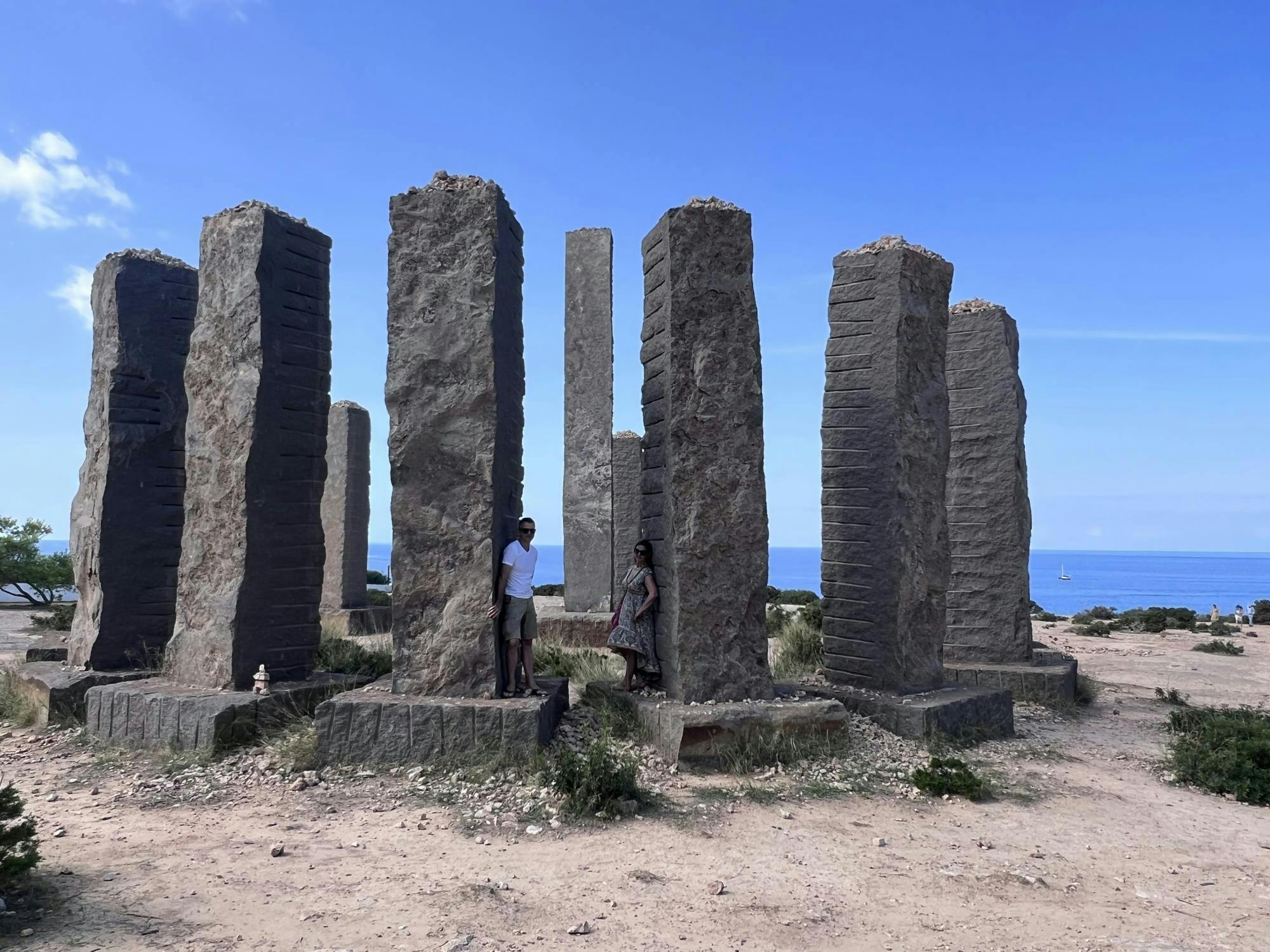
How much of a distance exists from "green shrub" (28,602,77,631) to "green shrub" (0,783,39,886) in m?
7.00

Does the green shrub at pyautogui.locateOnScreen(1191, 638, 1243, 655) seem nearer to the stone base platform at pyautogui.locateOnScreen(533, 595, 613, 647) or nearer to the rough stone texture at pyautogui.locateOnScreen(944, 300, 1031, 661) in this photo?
the rough stone texture at pyautogui.locateOnScreen(944, 300, 1031, 661)

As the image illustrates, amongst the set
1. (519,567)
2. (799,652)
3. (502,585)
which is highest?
(519,567)

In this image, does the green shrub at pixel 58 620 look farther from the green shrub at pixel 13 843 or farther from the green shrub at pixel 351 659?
the green shrub at pixel 13 843

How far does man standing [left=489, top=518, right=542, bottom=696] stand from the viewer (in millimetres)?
5844

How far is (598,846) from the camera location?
4254 mm

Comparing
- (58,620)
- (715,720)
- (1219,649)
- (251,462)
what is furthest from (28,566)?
(1219,649)

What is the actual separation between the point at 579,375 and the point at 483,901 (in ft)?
27.4

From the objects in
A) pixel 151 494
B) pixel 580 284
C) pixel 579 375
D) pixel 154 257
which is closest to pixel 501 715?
pixel 151 494

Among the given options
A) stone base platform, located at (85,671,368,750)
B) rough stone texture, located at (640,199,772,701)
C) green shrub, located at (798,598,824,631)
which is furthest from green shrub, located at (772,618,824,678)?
stone base platform, located at (85,671,368,750)

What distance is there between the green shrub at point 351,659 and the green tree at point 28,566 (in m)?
10.5

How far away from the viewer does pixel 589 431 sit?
1124 centimetres

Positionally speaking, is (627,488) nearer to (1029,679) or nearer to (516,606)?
(1029,679)

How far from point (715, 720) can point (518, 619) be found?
1.45m

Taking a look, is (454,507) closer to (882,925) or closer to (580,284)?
(882,925)
